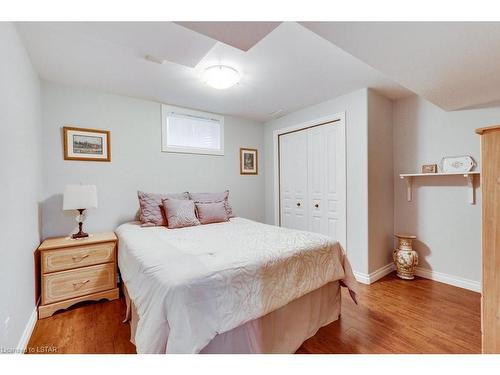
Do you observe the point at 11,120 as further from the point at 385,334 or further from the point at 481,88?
the point at 481,88

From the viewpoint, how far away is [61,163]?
8.31 feet

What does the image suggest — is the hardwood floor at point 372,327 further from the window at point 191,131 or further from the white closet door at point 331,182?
the window at point 191,131

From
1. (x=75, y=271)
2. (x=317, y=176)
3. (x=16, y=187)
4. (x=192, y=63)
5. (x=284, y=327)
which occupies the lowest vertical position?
(x=284, y=327)

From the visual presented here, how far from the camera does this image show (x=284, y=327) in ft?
5.10

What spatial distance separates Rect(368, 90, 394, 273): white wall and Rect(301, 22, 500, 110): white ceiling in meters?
0.85

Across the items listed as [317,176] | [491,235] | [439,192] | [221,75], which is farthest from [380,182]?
[221,75]

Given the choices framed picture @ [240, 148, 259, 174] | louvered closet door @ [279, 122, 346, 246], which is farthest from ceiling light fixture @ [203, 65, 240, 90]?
framed picture @ [240, 148, 259, 174]

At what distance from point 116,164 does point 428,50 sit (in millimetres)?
3148

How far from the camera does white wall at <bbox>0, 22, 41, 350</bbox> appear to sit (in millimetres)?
1330

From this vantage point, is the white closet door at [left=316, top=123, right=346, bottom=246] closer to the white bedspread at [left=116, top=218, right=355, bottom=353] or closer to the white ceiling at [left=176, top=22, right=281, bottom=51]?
the white bedspread at [left=116, top=218, right=355, bottom=353]

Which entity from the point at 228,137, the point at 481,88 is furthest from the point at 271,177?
the point at 481,88

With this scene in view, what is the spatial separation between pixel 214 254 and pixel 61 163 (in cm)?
221

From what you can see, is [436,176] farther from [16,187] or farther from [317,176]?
[16,187]

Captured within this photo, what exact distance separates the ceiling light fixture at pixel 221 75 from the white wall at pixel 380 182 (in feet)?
A: 5.49
